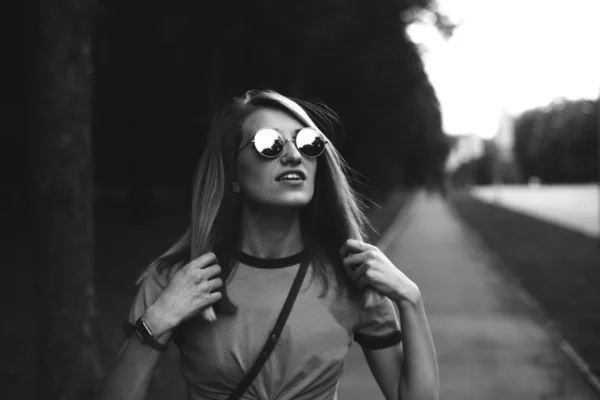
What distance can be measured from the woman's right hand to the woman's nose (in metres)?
0.34

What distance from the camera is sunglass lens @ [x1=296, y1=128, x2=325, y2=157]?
1876 millimetres

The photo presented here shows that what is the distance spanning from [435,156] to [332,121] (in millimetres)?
79060

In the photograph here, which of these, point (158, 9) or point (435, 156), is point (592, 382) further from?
point (435, 156)

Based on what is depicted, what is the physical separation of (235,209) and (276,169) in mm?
266

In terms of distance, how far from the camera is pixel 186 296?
176 cm

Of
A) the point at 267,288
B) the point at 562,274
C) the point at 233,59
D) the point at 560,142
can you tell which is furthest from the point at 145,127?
the point at 560,142

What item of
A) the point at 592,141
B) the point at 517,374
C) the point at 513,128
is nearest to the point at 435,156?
the point at 592,141

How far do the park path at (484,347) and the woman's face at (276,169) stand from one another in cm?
367

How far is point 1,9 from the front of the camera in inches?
391

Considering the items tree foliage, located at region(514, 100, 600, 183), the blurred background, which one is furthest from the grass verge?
tree foliage, located at region(514, 100, 600, 183)

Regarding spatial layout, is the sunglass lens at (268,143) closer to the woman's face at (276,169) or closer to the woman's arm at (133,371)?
the woman's face at (276,169)

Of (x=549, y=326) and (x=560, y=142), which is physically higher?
(x=560, y=142)

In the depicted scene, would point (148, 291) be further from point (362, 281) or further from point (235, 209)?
point (362, 281)

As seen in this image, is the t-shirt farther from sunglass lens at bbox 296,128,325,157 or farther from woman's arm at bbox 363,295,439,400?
sunglass lens at bbox 296,128,325,157
